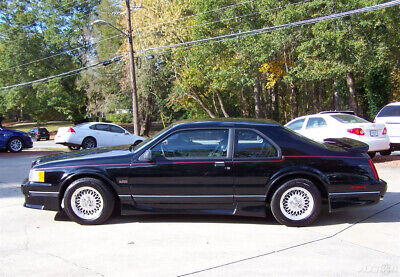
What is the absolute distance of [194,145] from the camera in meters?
5.35

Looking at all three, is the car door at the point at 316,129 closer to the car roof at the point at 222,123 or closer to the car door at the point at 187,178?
the car roof at the point at 222,123

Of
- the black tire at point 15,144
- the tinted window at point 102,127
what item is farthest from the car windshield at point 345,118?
the black tire at point 15,144

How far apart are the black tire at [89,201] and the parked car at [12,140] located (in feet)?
39.3

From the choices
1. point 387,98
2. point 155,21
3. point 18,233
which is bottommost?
point 18,233

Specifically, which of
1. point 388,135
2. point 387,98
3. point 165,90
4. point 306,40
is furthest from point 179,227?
point 165,90

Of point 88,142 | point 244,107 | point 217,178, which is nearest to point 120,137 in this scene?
point 88,142

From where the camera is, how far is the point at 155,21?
28922 millimetres

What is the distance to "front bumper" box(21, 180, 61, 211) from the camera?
210 inches

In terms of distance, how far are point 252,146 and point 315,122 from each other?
268 inches

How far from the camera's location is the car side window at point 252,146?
5234 mm

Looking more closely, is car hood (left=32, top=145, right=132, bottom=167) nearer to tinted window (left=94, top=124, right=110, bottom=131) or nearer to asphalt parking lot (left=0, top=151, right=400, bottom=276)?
asphalt parking lot (left=0, top=151, right=400, bottom=276)

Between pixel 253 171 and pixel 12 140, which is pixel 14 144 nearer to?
pixel 12 140

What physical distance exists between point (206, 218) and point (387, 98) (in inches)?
976

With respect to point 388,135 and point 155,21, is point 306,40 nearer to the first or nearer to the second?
point 388,135
